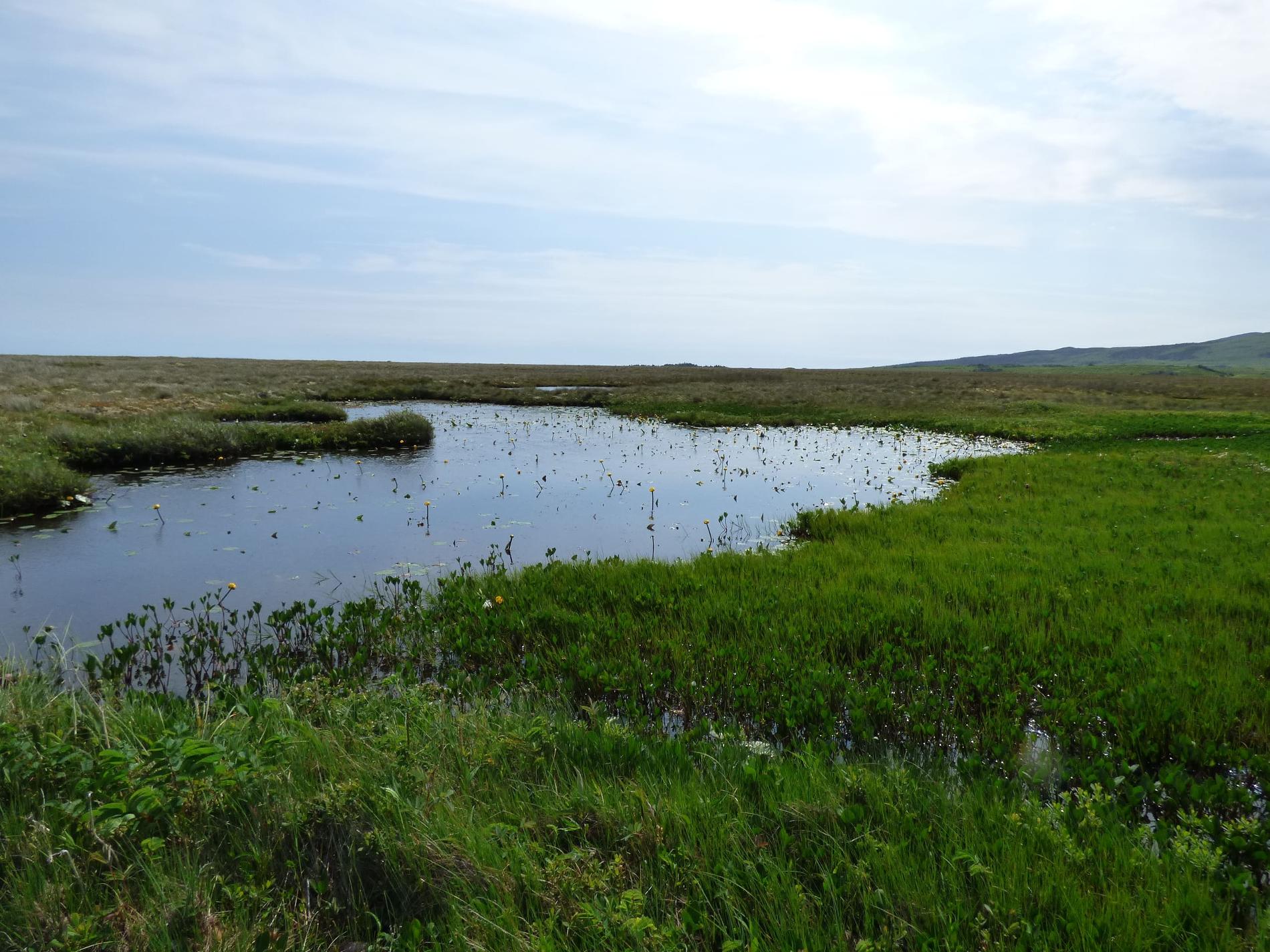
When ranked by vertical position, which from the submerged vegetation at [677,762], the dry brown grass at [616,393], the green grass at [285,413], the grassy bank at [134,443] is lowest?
the submerged vegetation at [677,762]

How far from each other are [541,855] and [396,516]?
11097 mm

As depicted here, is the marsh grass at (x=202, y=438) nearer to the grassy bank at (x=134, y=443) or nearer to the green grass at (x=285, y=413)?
the grassy bank at (x=134, y=443)

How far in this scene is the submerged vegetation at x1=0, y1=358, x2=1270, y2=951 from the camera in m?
2.93

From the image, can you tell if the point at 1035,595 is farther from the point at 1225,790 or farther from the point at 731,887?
the point at 731,887

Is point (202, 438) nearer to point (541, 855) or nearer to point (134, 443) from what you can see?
point (134, 443)

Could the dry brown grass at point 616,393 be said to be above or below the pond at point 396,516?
above

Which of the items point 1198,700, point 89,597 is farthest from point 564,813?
point 89,597

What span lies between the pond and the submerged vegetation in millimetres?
1335

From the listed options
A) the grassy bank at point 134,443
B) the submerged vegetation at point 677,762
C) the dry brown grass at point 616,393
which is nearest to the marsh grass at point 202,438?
the grassy bank at point 134,443

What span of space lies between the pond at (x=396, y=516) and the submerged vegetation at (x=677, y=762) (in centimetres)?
134

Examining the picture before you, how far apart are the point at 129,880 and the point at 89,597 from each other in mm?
7430

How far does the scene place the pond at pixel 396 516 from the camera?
9.30 metres

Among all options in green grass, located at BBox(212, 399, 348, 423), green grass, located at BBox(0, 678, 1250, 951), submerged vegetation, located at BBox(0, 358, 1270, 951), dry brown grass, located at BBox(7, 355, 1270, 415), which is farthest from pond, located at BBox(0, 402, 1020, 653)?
dry brown grass, located at BBox(7, 355, 1270, 415)

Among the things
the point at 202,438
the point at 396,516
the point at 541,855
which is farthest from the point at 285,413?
the point at 541,855
